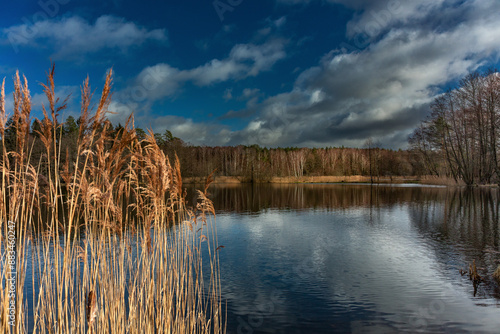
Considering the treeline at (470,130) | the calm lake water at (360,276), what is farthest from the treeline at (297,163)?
the calm lake water at (360,276)

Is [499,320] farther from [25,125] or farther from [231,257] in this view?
[25,125]

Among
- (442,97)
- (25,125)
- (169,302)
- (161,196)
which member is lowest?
(169,302)

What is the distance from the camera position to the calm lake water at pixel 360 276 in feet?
18.9

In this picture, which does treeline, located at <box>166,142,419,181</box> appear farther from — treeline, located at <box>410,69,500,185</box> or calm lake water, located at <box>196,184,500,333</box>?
calm lake water, located at <box>196,184,500,333</box>

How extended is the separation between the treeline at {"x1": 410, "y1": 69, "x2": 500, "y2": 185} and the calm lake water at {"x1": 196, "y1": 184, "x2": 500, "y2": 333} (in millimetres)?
23417

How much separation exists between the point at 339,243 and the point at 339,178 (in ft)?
166

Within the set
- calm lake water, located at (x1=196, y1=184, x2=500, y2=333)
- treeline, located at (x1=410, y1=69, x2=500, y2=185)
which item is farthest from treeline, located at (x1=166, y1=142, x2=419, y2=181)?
calm lake water, located at (x1=196, y1=184, x2=500, y2=333)

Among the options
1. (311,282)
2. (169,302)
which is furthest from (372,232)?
(169,302)

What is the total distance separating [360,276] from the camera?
7.98 meters

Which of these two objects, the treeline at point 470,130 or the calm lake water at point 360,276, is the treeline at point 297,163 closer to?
the treeline at point 470,130

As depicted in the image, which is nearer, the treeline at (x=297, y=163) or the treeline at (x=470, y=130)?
the treeline at (x=470, y=130)

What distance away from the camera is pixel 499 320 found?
549cm

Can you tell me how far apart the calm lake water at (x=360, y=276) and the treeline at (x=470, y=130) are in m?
23.4

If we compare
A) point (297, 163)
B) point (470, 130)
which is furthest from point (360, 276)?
point (297, 163)
